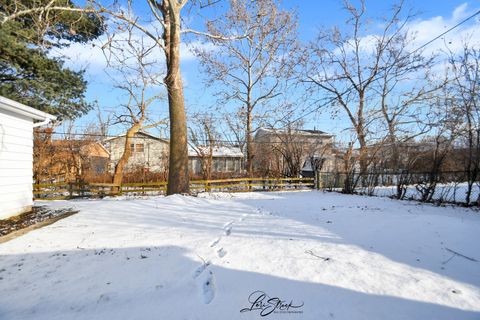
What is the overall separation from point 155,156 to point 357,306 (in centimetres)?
2783

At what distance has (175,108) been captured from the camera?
8.28 m

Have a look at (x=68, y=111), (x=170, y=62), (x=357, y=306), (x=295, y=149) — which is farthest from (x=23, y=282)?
(x=295, y=149)

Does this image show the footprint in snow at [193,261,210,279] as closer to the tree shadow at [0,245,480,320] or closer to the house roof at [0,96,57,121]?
the tree shadow at [0,245,480,320]

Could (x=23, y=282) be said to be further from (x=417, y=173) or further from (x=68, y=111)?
(x=417, y=173)

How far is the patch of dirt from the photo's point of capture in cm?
399

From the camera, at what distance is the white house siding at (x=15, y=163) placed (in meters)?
4.56

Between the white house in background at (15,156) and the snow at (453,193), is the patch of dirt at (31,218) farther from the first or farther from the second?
the snow at (453,193)

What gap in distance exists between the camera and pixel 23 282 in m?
2.22

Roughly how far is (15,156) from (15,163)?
0.47 feet

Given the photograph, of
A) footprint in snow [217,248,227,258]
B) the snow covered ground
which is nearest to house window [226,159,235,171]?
the snow covered ground

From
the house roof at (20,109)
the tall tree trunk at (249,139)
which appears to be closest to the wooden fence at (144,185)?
the tall tree trunk at (249,139)

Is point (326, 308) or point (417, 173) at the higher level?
point (417, 173)

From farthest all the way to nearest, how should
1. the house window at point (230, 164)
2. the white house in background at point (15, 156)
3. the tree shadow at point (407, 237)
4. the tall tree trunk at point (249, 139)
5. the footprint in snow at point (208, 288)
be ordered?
the house window at point (230, 164) < the tall tree trunk at point (249, 139) < the white house in background at point (15, 156) < the tree shadow at point (407, 237) < the footprint in snow at point (208, 288)
